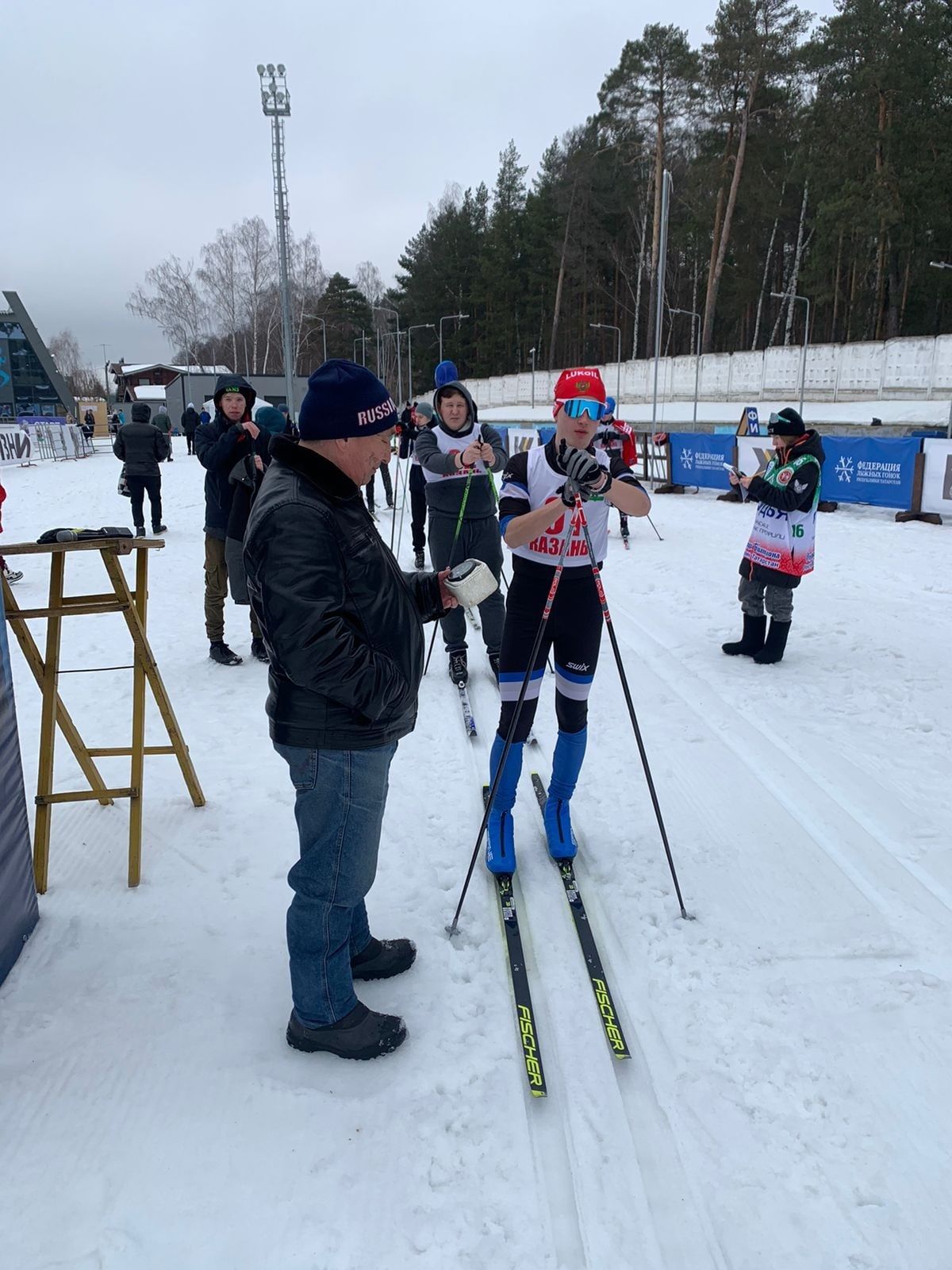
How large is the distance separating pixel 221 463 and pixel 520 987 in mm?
4531

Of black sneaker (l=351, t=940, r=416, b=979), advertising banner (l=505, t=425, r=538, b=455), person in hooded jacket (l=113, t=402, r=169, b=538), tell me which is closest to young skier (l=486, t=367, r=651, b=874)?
black sneaker (l=351, t=940, r=416, b=979)

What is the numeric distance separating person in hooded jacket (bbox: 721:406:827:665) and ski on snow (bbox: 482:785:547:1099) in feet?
12.1

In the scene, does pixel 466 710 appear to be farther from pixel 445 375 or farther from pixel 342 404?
pixel 342 404

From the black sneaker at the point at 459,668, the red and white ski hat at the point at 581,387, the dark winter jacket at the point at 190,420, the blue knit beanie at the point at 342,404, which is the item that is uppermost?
the dark winter jacket at the point at 190,420

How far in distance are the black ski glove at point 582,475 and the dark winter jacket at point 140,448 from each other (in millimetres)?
9652

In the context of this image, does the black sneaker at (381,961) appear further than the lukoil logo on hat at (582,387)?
No

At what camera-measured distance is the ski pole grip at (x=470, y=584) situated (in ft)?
7.83

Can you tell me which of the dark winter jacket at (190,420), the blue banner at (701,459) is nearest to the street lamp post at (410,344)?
the dark winter jacket at (190,420)

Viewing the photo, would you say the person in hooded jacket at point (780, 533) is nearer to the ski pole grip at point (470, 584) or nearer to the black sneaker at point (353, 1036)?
the ski pole grip at point (470, 584)

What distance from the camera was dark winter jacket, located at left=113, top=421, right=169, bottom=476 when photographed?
11.1 m

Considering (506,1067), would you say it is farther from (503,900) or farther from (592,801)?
(592,801)

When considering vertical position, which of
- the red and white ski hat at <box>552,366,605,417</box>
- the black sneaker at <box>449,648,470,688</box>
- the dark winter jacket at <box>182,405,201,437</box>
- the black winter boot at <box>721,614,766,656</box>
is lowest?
the black sneaker at <box>449,648,470,688</box>

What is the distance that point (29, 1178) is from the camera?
Result: 6.72ft

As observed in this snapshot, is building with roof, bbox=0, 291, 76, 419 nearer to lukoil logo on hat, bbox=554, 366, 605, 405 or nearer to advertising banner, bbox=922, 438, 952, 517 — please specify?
advertising banner, bbox=922, 438, 952, 517
